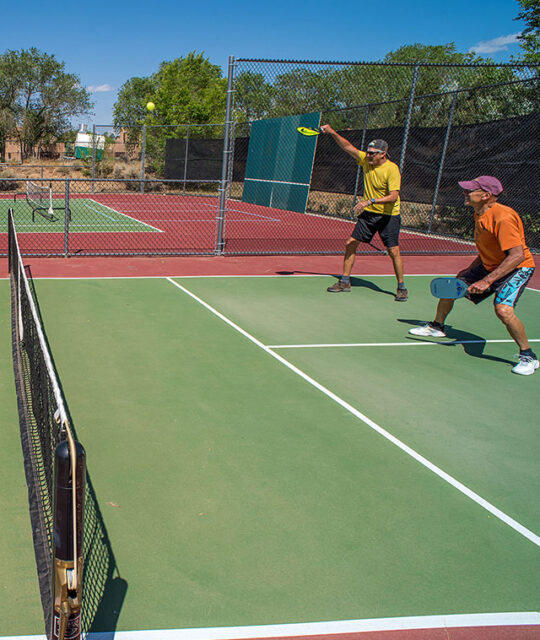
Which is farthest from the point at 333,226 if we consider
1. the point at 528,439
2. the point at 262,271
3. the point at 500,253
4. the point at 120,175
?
the point at 120,175

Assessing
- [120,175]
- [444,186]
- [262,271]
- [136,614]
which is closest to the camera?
[136,614]

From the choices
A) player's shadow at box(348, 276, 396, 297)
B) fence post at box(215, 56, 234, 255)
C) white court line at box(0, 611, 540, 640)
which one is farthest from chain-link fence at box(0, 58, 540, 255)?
white court line at box(0, 611, 540, 640)

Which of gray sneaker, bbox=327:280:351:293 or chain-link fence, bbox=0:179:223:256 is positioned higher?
gray sneaker, bbox=327:280:351:293

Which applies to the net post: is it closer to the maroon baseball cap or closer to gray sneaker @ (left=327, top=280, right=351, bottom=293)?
the maroon baseball cap

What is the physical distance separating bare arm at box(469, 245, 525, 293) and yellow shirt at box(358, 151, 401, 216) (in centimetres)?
278

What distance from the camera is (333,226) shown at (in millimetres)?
17672

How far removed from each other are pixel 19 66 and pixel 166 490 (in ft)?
215

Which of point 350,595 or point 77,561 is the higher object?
point 77,561

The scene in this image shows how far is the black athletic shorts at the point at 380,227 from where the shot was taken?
7996 millimetres

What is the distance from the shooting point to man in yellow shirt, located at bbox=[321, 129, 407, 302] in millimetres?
7578

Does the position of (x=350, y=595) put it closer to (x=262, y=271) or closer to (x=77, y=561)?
(x=77, y=561)

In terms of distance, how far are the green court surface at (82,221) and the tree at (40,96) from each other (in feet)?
133

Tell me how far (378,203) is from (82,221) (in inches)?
426

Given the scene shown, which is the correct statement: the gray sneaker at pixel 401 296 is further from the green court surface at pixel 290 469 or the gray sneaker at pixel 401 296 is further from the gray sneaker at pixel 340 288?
the green court surface at pixel 290 469
